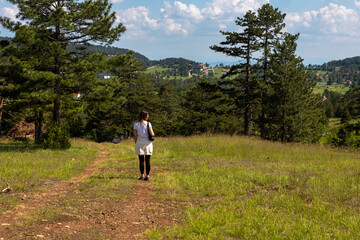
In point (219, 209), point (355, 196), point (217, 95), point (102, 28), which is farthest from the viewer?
point (217, 95)

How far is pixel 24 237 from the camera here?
354 cm

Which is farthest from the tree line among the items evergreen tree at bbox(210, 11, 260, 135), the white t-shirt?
the white t-shirt

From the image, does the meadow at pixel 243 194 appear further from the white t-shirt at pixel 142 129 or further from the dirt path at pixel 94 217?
the white t-shirt at pixel 142 129

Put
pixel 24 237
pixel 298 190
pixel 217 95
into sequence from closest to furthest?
1. pixel 24 237
2. pixel 298 190
3. pixel 217 95

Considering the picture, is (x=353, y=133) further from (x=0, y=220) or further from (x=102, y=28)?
(x=0, y=220)

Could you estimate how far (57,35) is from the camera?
47.0 feet

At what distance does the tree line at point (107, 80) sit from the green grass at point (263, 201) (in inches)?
315

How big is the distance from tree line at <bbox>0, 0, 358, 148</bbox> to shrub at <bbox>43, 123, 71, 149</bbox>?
0.19 feet

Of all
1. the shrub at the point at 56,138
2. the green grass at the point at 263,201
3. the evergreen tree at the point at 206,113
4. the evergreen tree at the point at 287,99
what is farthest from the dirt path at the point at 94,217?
the evergreen tree at the point at 206,113

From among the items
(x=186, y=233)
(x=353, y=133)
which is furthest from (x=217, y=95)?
(x=186, y=233)

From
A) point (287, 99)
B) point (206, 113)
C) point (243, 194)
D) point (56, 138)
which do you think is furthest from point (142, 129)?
point (206, 113)

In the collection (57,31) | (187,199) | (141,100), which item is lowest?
(187,199)

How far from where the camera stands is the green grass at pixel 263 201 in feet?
12.6

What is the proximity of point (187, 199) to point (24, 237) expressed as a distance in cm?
316
